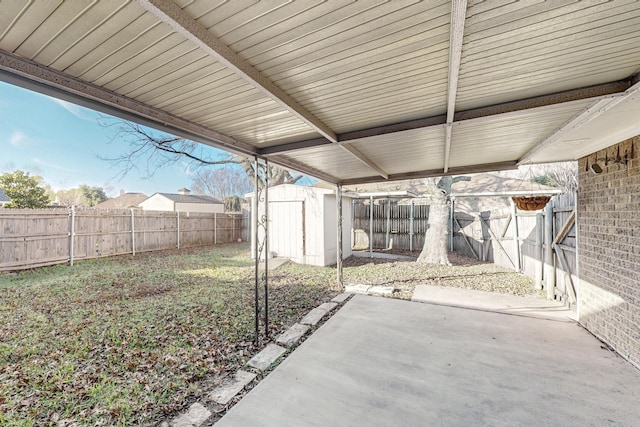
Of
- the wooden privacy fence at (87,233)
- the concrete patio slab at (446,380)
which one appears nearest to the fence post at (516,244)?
the concrete patio slab at (446,380)

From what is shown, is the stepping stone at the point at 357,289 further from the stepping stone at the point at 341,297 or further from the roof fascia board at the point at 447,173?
the roof fascia board at the point at 447,173

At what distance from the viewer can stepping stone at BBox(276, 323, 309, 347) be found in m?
3.17

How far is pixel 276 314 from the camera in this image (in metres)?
4.12

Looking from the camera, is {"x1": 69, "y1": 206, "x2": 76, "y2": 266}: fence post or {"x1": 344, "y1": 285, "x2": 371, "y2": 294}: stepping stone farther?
{"x1": 69, "y1": 206, "x2": 76, "y2": 266}: fence post

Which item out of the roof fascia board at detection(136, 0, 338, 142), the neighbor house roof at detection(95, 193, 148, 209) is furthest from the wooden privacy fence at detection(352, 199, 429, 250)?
the neighbor house roof at detection(95, 193, 148, 209)

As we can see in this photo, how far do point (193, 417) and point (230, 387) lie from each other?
39 cm

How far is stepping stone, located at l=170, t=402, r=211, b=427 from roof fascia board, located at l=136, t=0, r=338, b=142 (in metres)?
2.46

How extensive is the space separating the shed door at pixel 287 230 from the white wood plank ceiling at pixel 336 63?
5677 mm

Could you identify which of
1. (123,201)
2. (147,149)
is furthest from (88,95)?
(123,201)

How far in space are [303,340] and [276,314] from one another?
100 centimetres

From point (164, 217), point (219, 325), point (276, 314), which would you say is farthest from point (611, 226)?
point (164, 217)

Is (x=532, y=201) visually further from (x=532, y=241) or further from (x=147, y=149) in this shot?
(x=147, y=149)

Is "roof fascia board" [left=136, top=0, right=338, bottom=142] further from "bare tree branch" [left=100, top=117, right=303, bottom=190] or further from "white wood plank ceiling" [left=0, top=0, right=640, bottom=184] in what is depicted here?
"bare tree branch" [left=100, top=117, right=303, bottom=190]

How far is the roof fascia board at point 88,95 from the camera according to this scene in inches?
57.9
